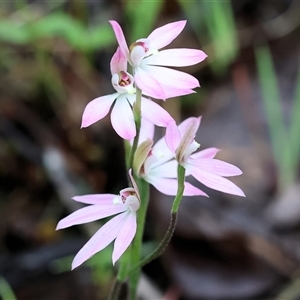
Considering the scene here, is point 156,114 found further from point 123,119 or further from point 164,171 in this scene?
point 164,171

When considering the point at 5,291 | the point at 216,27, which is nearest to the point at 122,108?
the point at 5,291

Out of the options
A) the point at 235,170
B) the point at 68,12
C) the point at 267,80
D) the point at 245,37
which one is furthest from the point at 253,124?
the point at 235,170

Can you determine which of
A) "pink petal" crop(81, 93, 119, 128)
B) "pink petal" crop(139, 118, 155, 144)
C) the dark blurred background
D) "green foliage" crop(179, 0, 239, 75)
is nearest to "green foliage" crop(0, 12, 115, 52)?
the dark blurred background

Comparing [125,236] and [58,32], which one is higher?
[58,32]

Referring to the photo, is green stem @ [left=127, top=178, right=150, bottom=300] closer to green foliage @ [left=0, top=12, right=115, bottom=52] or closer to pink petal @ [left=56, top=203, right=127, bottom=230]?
pink petal @ [left=56, top=203, right=127, bottom=230]

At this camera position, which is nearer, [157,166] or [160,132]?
[157,166]

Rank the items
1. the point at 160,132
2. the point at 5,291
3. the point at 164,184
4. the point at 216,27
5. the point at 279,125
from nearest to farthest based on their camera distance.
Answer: the point at 164,184 → the point at 5,291 → the point at 160,132 → the point at 279,125 → the point at 216,27
